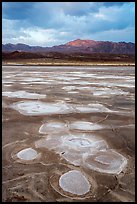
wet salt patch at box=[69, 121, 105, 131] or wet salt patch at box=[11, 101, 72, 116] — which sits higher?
wet salt patch at box=[11, 101, 72, 116]

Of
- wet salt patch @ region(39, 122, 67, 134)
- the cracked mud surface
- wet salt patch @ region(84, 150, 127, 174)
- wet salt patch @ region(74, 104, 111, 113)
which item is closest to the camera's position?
the cracked mud surface

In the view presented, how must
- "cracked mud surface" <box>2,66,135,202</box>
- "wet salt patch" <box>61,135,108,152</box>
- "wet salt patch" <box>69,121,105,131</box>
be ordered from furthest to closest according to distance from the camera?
"wet salt patch" <box>69,121,105,131</box> → "wet salt patch" <box>61,135,108,152</box> → "cracked mud surface" <box>2,66,135,202</box>

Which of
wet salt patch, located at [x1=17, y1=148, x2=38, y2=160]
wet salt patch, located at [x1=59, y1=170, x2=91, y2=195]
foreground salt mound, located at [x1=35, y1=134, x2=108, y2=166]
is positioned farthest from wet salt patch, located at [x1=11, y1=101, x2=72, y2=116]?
wet salt patch, located at [x1=59, y1=170, x2=91, y2=195]

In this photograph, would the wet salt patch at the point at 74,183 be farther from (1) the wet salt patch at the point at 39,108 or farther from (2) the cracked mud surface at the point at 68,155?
(1) the wet salt patch at the point at 39,108

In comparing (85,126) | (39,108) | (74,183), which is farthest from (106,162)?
(39,108)

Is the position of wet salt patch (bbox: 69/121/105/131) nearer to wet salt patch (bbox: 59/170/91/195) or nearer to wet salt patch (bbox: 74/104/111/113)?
wet salt patch (bbox: 74/104/111/113)

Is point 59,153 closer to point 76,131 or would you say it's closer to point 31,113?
point 76,131
